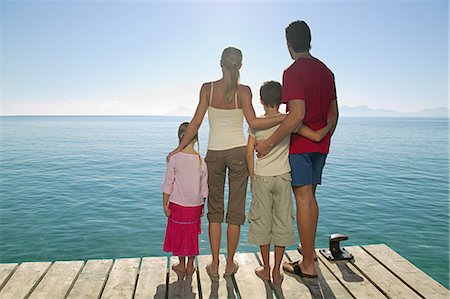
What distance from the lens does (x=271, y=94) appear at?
3.43 meters

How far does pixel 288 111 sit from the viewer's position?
334 cm

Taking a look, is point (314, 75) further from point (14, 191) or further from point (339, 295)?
point (14, 191)

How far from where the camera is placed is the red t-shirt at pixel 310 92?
10.7 feet

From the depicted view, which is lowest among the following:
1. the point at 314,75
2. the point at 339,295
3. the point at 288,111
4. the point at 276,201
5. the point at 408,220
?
the point at 408,220

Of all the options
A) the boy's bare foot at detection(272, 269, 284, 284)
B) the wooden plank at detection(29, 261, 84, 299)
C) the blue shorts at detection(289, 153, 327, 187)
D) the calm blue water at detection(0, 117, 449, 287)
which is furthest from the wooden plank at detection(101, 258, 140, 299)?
the calm blue water at detection(0, 117, 449, 287)

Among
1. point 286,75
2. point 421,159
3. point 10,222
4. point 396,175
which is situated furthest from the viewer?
point 421,159

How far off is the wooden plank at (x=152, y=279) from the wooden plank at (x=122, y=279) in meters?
0.06

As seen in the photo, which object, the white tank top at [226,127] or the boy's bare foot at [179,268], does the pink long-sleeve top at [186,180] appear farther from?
the boy's bare foot at [179,268]

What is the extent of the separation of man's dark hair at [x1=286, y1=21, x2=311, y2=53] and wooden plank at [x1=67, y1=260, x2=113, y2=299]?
283 centimetres

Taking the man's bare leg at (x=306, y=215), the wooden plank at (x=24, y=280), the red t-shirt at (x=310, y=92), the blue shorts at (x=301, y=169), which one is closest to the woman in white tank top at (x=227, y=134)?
the red t-shirt at (x=310, y=92)

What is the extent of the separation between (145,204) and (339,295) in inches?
333

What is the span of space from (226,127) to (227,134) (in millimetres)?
66

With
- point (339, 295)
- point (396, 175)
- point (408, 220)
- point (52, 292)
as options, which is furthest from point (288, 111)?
point (396, 175)

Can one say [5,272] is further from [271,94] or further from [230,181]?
[271,94]
